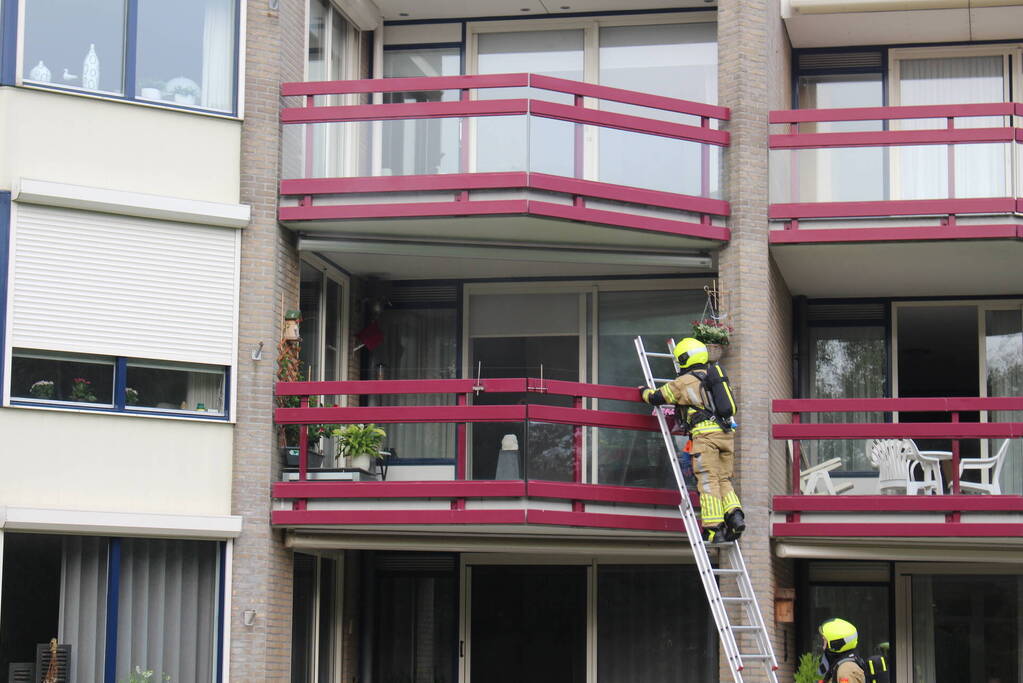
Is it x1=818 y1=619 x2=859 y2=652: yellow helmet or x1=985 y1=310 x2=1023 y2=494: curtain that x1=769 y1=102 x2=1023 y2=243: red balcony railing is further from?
x1=818 y1=619 x2=859 y2=652: yellow helmet

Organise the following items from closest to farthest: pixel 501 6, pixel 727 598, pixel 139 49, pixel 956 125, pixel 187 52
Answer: pixel 727 598
pixel 139 49
pixel 187 52
pixel 956 125
pixel 501 6

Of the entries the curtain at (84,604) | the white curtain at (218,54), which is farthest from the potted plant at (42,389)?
the white curtain at (218,54)

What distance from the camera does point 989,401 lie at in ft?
54.3

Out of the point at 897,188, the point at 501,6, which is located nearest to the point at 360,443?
the point at 501,6

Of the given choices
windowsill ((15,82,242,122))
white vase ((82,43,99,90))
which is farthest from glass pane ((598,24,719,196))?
white vase ((82,43,99,90))

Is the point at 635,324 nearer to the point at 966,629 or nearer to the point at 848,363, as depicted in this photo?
the point at 848,363

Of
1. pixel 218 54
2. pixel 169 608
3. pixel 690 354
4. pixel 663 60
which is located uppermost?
pixel 663 60

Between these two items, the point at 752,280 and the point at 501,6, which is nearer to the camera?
the point at 752,280

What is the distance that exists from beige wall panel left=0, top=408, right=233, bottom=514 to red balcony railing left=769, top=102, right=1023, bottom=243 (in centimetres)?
640

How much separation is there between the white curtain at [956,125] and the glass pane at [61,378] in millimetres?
8457

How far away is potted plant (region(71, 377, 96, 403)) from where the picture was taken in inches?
599

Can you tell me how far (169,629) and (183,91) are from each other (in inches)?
210

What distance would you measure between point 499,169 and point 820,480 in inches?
187

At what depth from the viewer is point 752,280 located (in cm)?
1689
